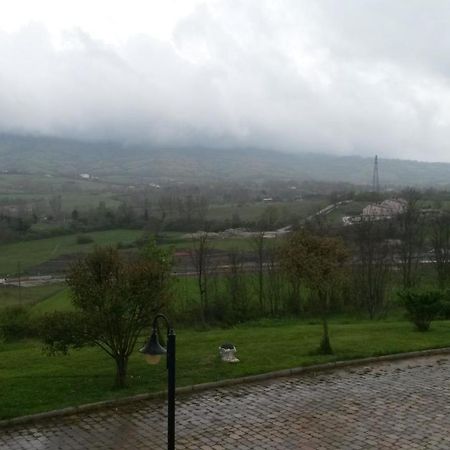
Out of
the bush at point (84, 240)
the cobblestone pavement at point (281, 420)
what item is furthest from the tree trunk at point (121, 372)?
the bush at point (84, 240)

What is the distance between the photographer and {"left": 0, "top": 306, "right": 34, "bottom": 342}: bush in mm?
25562

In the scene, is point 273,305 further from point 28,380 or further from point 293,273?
point 28,380

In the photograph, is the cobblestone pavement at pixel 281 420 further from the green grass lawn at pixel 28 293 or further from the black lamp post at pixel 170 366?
the green grass lawn at pixel 28 293

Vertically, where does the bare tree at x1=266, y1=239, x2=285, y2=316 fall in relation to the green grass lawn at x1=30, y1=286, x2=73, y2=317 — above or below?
above

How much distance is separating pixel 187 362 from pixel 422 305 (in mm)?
8808

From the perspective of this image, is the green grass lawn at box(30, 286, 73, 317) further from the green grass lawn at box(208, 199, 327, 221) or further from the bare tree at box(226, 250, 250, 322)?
the green grass lawn at box(208, 199, 327, 221)

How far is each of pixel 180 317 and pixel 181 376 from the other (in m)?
17.8

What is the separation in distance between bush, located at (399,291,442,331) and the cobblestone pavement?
5745mm

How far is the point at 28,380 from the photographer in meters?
14.1

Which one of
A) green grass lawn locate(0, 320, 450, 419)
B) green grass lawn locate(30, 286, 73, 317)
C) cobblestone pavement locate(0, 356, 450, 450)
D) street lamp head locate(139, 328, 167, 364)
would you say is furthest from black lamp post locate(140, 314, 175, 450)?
green grass lawn locate(30, 286, 73, 317)

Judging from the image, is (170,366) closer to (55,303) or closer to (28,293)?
(55,303)

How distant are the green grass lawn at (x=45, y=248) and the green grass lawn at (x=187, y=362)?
35822mm

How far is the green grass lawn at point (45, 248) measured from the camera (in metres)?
55.0

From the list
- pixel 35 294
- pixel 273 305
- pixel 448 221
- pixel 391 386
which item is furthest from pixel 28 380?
pixel 448 221
